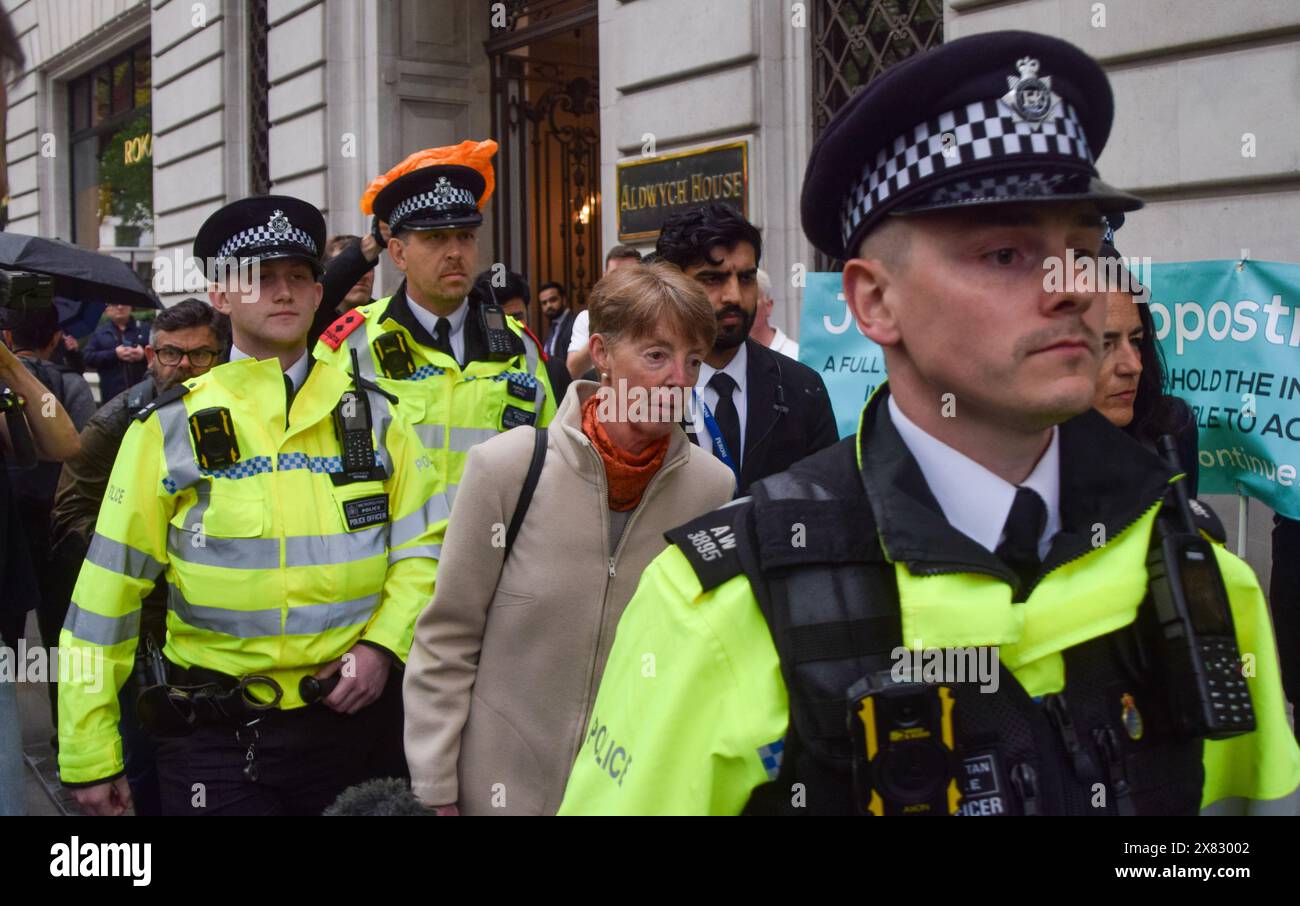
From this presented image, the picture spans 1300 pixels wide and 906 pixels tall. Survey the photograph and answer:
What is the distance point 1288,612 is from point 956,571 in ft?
12.0

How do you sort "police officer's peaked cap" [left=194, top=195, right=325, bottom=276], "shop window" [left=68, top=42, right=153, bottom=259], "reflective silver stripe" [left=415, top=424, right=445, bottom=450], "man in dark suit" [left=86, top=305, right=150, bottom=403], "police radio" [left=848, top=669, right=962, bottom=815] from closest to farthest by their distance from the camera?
"police radio" [left=848, top=669, right=962, bottom=815] → "police officer's peaked cap" [left=194, top=195, right=325, bottom=276] → "reflective silver stripe" [left=415, top=424, right=445, bottom=450] → "man in dark suit" [left=86, top=305, right=150, bottom=403] → "shop window" [left=68, top=42, right=153, bottom=259]

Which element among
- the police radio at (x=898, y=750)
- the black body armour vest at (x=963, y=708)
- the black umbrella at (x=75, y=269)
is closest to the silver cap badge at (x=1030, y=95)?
the black body armour vest at (x=963, y=708)

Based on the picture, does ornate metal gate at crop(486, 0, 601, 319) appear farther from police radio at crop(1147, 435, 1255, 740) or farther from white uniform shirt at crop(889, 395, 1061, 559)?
police radio at crop(1147, 435, 1255, 740)

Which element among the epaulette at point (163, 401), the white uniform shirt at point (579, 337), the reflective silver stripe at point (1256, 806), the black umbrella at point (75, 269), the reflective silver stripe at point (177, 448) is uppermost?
the black umbrella at point (75, 269)

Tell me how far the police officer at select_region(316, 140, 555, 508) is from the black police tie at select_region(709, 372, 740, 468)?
1.08 meters

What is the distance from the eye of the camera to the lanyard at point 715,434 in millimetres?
4051

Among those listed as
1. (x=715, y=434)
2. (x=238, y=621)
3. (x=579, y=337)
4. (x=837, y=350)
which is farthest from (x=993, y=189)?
(x=579, y=337)

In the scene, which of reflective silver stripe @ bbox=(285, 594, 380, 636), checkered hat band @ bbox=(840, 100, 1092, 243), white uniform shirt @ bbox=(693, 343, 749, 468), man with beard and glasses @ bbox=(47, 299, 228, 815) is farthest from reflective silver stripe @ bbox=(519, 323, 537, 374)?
checkered hat band @ bbox=(840, 100, 1092, 243)

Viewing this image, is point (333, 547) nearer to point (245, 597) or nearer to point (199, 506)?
point (245, 597)

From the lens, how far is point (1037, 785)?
5.01ft

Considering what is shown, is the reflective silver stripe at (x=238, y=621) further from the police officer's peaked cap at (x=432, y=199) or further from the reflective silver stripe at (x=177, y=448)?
the police officer's peaked cap at (x=432, y=199)

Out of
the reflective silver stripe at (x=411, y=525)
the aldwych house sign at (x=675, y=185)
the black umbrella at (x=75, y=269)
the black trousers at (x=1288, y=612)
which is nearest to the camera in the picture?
the reflective silver stripe at (x=411, y=525)

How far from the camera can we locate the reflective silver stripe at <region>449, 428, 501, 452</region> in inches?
193

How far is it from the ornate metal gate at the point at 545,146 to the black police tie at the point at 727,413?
323 inches
